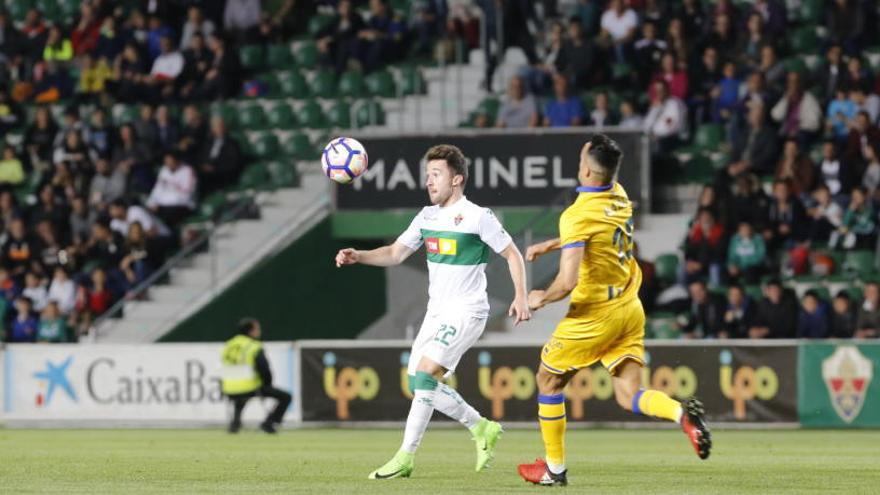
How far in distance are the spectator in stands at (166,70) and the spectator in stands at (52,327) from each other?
16.5 ft

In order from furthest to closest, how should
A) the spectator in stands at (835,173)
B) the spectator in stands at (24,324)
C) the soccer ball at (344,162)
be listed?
the spectator in stands at (24,324) → the spectator in stands at (835,173) → the soccer ball at (344,162)

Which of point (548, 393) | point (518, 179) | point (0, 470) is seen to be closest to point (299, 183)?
point (518, 179)

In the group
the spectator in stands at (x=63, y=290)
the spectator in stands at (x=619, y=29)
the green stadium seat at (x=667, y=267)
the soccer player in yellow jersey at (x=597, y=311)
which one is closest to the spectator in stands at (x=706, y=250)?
the green stadium seat at (x=667, y=267)

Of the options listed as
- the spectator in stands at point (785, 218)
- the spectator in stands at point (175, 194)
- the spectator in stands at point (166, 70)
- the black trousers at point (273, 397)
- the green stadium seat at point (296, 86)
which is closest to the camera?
the black trousers at point (273, 397)

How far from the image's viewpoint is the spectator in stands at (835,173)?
904 inches

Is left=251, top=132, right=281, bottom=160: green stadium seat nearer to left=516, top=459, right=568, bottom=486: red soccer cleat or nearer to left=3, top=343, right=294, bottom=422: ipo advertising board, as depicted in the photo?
left=3, top=343, right=294, bottom=422: ipo advertising board

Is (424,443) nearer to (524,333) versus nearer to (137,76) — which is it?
(524,333)

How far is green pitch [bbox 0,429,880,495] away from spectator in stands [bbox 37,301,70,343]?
3827mm

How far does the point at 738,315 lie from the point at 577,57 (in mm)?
5276

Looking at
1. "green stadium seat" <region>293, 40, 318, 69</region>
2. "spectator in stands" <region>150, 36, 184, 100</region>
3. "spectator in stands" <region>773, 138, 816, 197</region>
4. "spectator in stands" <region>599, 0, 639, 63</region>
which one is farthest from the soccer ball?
"spectator in stands" <region>150, 36, 184, 100</region>

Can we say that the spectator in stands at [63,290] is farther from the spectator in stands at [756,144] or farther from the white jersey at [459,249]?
the white jersey at [459,249]

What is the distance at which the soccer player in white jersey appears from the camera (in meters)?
11.6

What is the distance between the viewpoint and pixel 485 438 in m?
12.2

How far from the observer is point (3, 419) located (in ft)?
75.5
